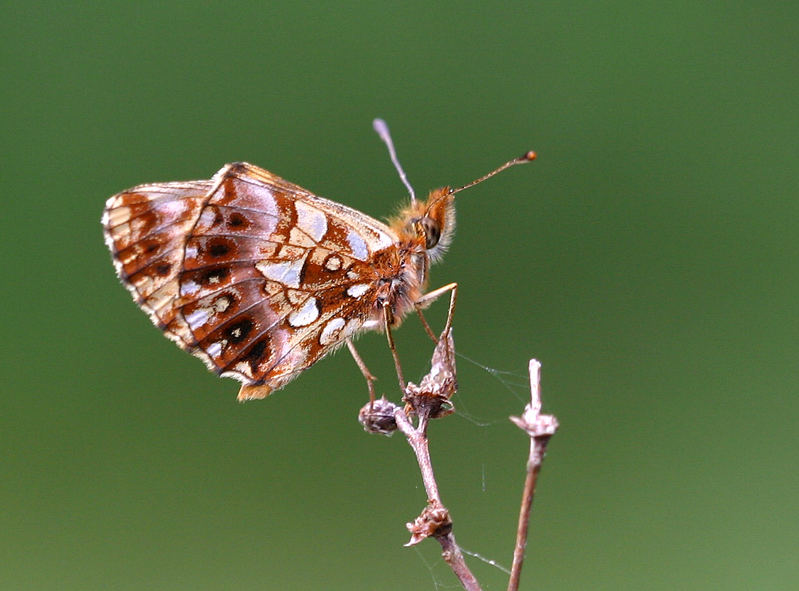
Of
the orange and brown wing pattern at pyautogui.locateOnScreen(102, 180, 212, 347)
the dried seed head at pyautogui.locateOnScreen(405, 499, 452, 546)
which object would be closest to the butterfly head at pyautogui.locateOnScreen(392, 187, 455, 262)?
the orange and brown wing pattern at pyautogui.locateOnScreen(102, 180, 212, 347)

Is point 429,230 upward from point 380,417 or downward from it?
upward

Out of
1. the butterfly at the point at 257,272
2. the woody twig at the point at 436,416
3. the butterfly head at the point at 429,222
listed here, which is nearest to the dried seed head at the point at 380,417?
the woody twig at the point at 436,416

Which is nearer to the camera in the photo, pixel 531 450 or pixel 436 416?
pixel 531 450

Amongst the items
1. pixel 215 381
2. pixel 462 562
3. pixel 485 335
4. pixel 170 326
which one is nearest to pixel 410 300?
pixel 170 326

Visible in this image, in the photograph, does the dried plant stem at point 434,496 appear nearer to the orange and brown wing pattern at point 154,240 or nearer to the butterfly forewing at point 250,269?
the butterfly forewing at point 250,269

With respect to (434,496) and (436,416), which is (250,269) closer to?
(436,416)

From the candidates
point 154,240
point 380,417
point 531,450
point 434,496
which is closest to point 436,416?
point 380,417

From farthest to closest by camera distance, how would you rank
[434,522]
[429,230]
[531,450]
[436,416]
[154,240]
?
[429,230] → [154,240] → [436,416] → [434,522] → [531,450]
